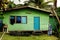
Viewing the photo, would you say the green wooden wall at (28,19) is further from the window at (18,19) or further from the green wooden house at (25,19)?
the window at (18,19)

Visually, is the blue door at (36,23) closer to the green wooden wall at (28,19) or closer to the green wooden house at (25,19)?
the green wooden house at (25,19)

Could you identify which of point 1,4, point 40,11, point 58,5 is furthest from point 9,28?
point 58,5

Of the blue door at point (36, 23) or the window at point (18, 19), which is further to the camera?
the blue door at point (36, 23)

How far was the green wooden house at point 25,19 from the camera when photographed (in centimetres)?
2786

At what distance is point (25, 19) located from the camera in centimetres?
2798

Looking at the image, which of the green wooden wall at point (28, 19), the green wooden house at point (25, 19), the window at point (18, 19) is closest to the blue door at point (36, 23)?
the green wooden house at point (25, 19)

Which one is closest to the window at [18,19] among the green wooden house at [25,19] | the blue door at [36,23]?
the green wooden house at [25,19]

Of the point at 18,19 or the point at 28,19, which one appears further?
the point at 28,19

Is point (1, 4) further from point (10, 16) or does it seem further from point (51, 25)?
point (51, 25)

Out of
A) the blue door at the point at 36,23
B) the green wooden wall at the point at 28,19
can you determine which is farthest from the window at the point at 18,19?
the blue door at the point at 36,23

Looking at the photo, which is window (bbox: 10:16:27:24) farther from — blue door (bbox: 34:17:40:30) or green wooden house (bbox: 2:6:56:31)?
blue door (bbox: 34:17:40:30)

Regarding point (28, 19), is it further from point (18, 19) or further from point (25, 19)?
point (18, 19)

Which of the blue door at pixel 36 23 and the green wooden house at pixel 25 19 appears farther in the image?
the blue door at pixel 36 23

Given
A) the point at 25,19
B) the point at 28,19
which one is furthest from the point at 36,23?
the point at 25,19
